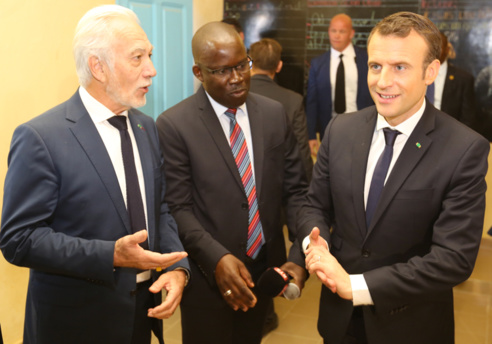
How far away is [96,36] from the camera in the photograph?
1.91 meters

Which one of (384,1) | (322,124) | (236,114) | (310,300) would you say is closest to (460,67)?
(384,1)

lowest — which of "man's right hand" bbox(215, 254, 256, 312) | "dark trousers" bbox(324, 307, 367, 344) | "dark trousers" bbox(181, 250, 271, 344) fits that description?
"dark trousers" bbox(181, 250, 271, 344)

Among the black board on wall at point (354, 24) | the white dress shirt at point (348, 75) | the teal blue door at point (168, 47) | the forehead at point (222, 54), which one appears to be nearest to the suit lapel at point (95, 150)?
the forehead at point (222, 54)

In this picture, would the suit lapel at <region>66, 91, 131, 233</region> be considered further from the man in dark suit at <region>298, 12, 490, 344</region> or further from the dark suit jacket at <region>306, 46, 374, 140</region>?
the dark suit jacket at <region>306, 46, 374, 140</region>

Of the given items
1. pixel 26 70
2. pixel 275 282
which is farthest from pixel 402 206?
pixel 26 70

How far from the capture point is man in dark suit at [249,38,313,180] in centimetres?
411

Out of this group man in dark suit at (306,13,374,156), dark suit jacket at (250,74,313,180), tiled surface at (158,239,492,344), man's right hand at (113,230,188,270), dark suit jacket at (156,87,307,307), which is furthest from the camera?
man in dark suit at (306,13,374,156)

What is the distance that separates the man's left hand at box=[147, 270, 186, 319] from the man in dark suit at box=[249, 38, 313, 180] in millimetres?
2230

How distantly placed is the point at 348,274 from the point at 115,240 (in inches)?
33.2

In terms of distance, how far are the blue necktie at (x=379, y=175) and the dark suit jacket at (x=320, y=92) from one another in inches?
142

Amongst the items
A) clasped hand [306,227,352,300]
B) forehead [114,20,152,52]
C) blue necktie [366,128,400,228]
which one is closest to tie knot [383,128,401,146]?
blue necktie [366,128,400,228]

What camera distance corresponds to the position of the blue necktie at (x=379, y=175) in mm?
1872

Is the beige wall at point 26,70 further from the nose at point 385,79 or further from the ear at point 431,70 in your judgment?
the ear at point 431,70

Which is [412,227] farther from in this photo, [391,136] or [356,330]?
[356,330]
